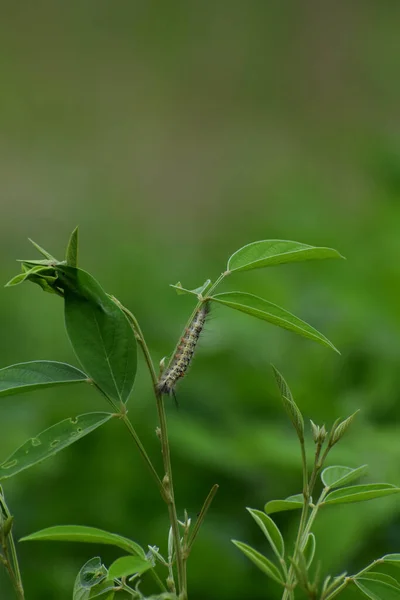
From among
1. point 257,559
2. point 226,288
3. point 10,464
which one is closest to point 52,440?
point 10,464

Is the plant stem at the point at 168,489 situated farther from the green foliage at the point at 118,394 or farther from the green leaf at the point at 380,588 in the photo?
the green leaf at the point at 380,588

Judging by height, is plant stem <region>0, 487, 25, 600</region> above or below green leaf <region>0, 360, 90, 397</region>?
below

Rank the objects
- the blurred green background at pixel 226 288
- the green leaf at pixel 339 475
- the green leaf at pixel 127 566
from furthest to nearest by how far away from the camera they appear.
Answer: the blurred green background at pixel 226 288, the green leaf at pixel 339 475, the green leaf at pixel 127 566

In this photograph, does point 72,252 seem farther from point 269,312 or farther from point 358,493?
point 358,493

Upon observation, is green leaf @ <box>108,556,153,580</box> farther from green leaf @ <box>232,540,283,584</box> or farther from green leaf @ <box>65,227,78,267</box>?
green leaf @ <box>65,227,78,267</box>

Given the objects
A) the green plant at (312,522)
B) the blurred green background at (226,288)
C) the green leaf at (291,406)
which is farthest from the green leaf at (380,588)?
the blurred green background at (226,288)

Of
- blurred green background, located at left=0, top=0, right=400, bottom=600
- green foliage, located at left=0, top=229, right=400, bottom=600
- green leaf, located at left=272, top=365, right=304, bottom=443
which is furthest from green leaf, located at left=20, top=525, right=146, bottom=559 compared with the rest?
blurred green background, located at left=0, top=0, right=400, bottom=600
